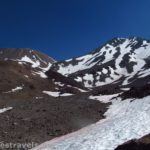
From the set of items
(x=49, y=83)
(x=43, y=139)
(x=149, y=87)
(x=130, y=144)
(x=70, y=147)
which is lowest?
(x=130, y=144)

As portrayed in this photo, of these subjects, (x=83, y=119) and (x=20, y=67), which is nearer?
(x=83, y=119)

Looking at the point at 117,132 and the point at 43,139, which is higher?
the point at 43,139

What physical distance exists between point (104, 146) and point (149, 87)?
89.1ft

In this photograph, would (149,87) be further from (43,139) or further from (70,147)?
(70,147)

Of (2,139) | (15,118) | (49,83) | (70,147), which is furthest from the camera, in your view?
(49,83)

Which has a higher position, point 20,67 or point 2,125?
point 20,67

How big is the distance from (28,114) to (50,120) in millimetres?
4578

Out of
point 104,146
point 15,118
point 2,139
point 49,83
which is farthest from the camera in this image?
point 49,83

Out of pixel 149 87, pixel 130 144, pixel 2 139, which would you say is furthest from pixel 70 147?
pixel 149 87

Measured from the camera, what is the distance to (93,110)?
46.4 metres

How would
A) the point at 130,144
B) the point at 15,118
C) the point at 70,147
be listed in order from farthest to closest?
the point at 15,118
the point at 70,147
the point at 130,144

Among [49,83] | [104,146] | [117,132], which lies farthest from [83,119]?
[49,83]

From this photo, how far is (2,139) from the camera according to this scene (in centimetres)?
3234

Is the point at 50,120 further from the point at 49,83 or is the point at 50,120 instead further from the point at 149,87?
the point at 49,83
